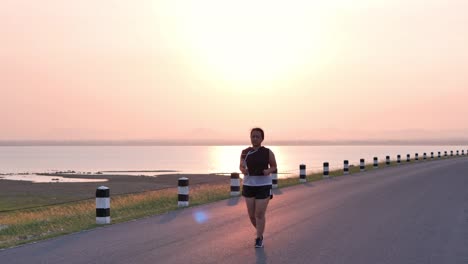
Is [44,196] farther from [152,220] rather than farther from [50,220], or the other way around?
[152,220]

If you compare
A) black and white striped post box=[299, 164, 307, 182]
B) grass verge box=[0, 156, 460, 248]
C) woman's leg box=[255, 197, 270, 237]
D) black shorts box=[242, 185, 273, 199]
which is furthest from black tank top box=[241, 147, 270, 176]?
black and white striped post box=[299, 164, 307, 182]

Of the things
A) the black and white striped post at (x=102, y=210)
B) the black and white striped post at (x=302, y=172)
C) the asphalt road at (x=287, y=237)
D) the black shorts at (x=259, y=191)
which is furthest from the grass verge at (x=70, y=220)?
the black and white striped post at (x=302, y=172)

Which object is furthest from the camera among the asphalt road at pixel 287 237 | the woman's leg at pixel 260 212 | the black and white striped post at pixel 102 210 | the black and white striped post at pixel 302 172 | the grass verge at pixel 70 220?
the black and white striped post at pixel 302 172

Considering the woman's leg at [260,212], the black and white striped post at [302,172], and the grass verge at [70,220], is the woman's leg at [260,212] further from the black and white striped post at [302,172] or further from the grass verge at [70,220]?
the black and white striped post at [302,172]

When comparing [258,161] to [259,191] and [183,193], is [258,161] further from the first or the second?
[183,193]

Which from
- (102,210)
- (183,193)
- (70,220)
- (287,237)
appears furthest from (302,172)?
(287,237)

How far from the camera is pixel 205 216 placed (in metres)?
14.0

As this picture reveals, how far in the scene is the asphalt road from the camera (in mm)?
8836

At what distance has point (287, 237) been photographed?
10680 mm

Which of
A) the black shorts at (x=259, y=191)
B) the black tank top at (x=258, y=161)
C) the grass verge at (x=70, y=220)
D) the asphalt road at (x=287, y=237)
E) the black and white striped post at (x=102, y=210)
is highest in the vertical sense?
the black tank top at (x=258, y=161)

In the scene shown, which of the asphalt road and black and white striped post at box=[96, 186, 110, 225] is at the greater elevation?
black and white striped post at box=[96, 186, 110, 225]

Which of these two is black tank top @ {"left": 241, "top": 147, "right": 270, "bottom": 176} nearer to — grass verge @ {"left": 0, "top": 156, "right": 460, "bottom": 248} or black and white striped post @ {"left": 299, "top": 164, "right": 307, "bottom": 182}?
grass verge @ {"left": 0, "top": 156, "right": 460, "bottom": 248}

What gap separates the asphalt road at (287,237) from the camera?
8.84 meters

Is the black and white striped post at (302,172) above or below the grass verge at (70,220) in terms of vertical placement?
above
